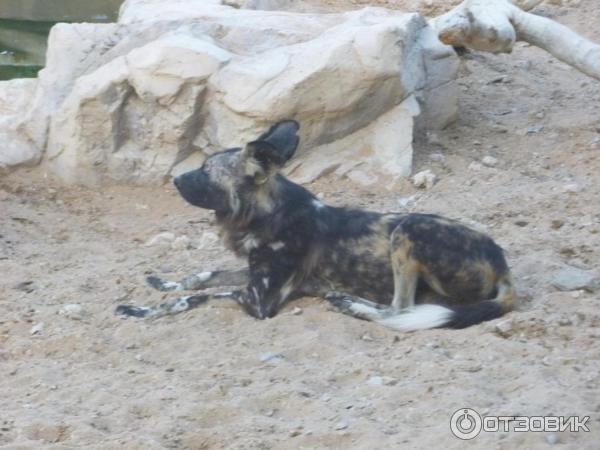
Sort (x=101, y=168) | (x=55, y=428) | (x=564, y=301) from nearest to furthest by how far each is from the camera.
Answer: (x=55, y=428) < (x=564, y=301) < (x=101, y=168)

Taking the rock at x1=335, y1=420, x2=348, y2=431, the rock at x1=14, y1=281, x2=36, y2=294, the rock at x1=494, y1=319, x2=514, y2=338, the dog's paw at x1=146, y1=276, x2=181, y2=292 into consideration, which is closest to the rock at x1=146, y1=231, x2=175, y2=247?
the dog's paw at x1=146, y1=276, x2=181, y2=292

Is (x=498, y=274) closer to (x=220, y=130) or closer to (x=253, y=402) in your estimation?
(x=253, y=402)

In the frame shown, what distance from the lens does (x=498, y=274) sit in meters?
4.23

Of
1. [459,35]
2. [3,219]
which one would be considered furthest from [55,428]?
[459,35]

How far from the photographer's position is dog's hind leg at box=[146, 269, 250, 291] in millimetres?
4660

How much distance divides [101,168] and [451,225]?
2399 mm

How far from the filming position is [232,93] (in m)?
5.75

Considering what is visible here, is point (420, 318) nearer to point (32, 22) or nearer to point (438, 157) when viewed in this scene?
point (438, 157)

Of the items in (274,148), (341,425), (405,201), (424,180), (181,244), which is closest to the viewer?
(341,425)

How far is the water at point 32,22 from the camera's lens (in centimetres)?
880

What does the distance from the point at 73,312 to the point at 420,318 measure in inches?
50.4

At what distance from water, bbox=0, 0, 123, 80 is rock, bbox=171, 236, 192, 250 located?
11.8 feet

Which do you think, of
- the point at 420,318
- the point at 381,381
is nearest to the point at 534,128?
the point at 420,318
